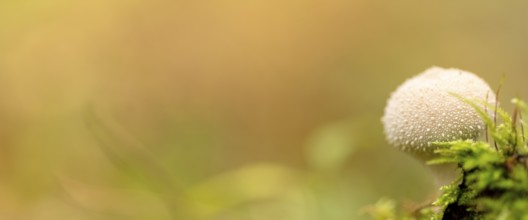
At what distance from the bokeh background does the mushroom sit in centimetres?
107

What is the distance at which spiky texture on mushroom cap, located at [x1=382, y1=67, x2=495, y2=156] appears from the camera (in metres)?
0.67

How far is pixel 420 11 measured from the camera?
3.31 metres

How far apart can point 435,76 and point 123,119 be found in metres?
2.17

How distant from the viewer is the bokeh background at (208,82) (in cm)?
211

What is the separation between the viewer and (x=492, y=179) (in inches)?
20.2

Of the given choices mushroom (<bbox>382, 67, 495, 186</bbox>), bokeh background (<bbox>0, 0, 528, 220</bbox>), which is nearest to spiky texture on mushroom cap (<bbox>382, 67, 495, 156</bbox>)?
mushroom (<bbox>382, 67, 495, 186</bbox>)

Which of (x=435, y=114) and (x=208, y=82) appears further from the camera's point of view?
(x=208, y=82)

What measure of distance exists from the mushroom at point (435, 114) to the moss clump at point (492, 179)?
5 centimetres

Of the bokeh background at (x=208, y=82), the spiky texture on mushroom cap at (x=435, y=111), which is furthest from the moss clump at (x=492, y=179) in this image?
the bokeh background at (x=208, y=82)

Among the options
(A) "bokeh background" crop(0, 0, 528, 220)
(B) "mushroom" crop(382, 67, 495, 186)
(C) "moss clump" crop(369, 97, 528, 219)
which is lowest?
(C) "moss clump" crop(369, 97, 528, 219)

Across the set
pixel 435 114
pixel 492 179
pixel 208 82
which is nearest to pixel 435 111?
pixel 435 114

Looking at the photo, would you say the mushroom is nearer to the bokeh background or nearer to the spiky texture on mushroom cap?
the spiky texture on mushroom cap

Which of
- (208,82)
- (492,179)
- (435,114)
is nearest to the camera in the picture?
(492,179)

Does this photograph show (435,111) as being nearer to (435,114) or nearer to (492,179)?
(435,114)
